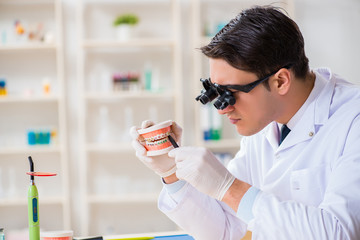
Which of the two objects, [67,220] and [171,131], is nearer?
[171,131]

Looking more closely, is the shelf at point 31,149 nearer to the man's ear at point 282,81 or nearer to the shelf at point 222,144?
the shelf at point 222,144

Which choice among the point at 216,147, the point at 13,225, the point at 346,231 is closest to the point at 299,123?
the point at 346,231

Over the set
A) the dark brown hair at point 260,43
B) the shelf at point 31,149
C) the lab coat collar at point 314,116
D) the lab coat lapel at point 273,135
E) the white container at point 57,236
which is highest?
the dark brown hair at point 260,43

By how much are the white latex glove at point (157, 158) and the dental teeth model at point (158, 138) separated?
0.04m

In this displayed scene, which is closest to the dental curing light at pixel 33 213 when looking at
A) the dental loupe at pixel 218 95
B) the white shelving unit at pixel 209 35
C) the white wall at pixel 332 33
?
the dental loupe at pixel 218 95

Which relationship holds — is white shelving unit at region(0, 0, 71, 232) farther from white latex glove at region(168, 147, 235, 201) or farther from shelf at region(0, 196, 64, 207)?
white latex glove at region(168, 147, 235, 201)

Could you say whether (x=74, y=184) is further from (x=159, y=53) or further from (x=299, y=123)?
(x=299, y=123)

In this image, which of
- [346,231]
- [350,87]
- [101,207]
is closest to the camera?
[346,231]

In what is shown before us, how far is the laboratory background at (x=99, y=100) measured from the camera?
3.78 metres

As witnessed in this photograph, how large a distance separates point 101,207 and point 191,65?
1.42m

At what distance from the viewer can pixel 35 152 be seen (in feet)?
12.6

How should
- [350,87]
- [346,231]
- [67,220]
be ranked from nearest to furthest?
[346,231] → [350,87] → [67,220]

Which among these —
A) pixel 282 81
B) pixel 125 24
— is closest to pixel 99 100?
pixel 125 24

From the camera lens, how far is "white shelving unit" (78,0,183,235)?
3875 millimetres
